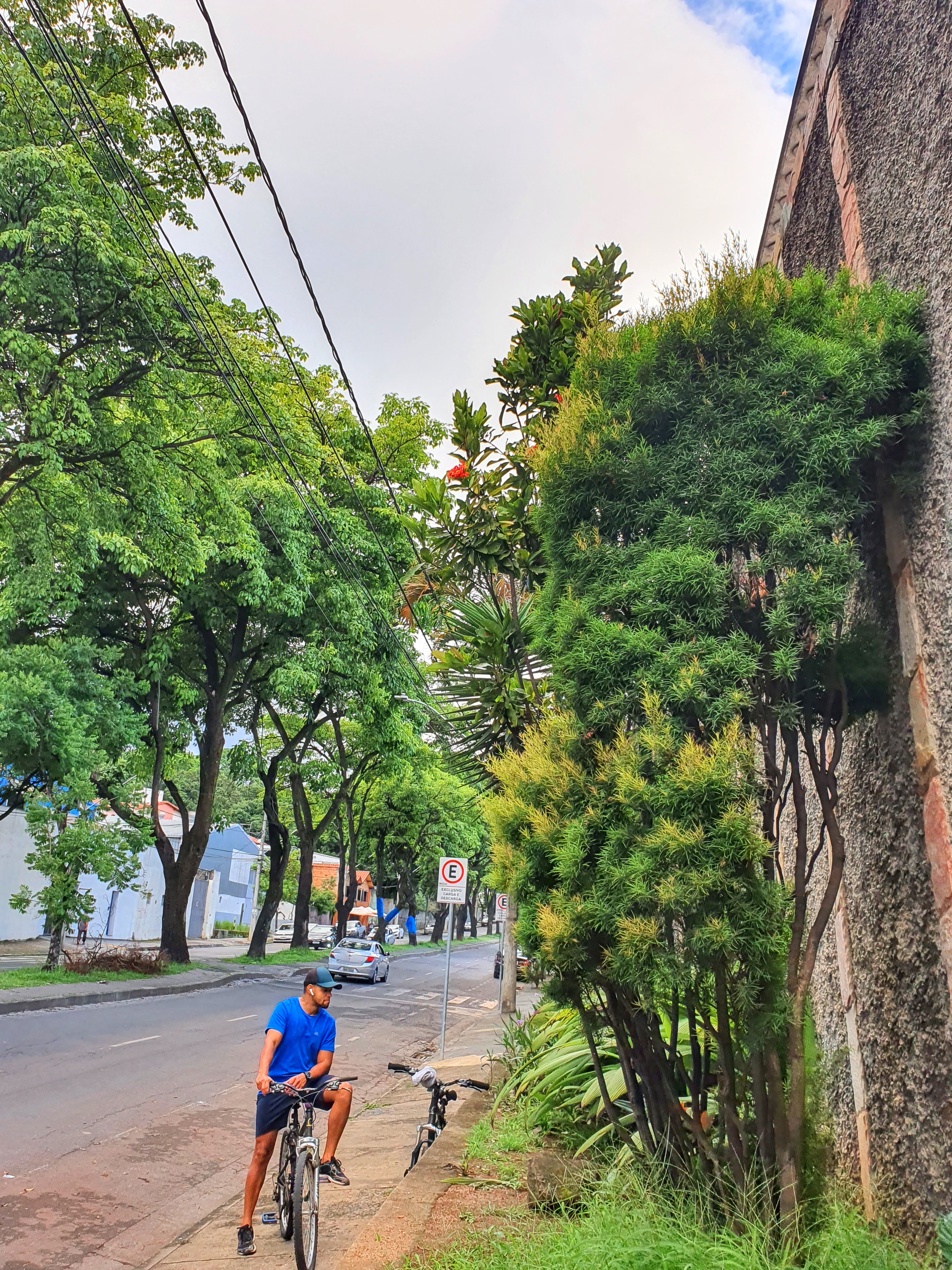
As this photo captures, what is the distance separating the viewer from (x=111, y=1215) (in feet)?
19.3

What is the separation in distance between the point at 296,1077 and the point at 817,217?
614 centimetres

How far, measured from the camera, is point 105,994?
1747 cm

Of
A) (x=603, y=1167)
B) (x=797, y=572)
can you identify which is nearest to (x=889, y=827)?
(x=797, y=572)

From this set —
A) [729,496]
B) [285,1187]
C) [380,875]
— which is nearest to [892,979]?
[729,496]

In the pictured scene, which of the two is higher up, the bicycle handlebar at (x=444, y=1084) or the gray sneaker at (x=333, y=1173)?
the bicycle handlebar at (x=444, y=1084)

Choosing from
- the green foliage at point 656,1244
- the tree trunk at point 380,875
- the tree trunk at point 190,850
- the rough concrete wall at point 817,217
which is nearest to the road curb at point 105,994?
the tree trunk at point 190,850

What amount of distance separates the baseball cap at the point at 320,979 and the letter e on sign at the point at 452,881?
26.3 feet

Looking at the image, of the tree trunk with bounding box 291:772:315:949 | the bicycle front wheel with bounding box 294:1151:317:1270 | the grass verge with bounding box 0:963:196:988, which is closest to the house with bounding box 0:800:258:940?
the grass verge with bounding box 0:963:196:988

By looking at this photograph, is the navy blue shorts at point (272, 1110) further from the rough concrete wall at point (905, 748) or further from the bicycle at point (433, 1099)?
the rough concrete wall at point (905, 748)

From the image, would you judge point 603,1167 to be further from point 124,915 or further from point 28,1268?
point 124,915

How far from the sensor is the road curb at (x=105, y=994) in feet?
48.4

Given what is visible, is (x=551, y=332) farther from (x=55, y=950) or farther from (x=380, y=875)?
(x=380, y=875)

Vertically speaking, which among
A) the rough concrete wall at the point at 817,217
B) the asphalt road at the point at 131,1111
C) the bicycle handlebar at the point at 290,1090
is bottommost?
the asphalt road at the point at 131,1111

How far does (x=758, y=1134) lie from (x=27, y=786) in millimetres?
18455
